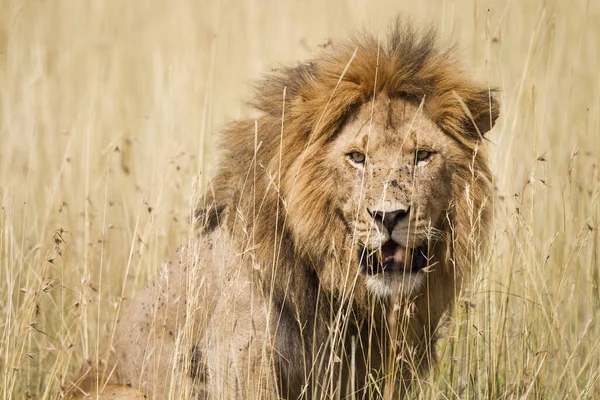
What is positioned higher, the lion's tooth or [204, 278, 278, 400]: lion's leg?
the lion's tooth

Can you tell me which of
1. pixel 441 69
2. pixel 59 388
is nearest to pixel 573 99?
pixel 441 69

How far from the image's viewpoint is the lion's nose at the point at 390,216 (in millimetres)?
3607

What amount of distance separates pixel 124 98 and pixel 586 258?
5371 mm

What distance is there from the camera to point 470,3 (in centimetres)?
1058

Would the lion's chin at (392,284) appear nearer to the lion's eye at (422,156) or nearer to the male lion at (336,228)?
the male lion at (336,228)

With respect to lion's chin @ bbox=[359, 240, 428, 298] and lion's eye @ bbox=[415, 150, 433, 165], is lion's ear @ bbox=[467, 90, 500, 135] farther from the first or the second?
lion's chin @ bbox=[359, 240, 428, 298]

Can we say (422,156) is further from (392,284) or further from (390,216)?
(392,284)

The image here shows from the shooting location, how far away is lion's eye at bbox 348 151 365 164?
3.91m

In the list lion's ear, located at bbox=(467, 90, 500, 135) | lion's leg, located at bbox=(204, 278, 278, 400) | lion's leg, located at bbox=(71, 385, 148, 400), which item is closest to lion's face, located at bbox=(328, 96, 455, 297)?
lion's ear, located at bbox=(467, 90, 500, 135)

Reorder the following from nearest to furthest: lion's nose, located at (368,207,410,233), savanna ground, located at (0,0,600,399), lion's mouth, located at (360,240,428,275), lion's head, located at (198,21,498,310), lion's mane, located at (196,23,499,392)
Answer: lion's nose, located at (368,207,410,233) < lion's mouth, located at (360,240,428,275) < lion's head, located at (198,21,498,310) < lion's mane, located at (196,23,499,392) < savanna ground, located at (0,0,600,399)

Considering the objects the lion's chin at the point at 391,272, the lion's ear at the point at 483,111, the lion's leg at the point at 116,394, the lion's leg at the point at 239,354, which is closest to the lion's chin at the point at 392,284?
the lion's chin at the point at 391,272

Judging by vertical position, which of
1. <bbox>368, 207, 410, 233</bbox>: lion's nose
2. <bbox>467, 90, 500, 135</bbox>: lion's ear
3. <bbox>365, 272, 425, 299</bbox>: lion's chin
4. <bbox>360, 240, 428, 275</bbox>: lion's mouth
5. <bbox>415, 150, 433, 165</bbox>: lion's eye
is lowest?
<bbox>365, 272, 425, 299</bbox>: lion's chin

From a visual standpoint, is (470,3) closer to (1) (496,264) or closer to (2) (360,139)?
(1) (496,264)

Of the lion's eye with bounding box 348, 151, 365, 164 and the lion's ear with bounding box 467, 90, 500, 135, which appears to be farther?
the lion's ear with bounding box 467, 90, 500, 135
